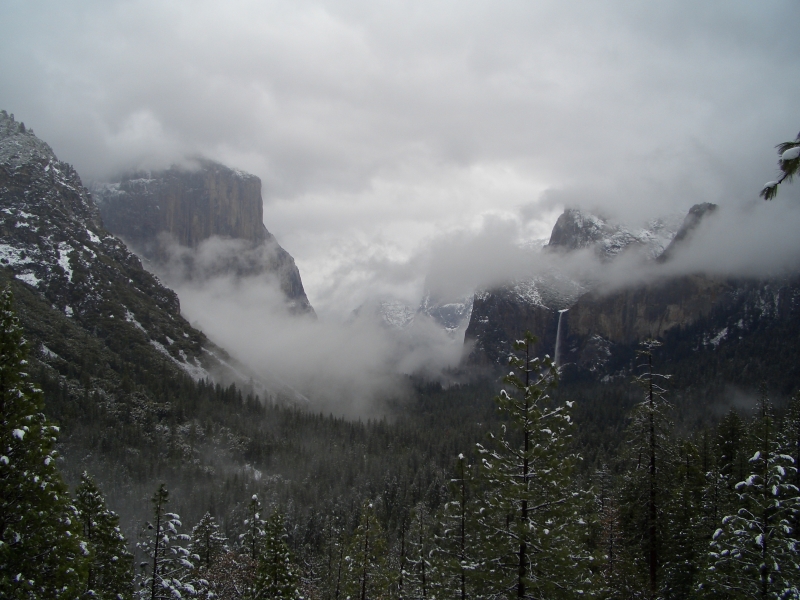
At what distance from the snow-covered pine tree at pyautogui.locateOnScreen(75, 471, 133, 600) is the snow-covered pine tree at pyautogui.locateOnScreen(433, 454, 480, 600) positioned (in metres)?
19.0

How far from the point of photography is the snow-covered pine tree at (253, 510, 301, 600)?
34.5 meters

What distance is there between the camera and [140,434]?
6004 inches

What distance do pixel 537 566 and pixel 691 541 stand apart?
2074cm

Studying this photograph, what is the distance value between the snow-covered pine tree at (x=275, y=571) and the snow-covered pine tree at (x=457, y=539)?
1324 cm

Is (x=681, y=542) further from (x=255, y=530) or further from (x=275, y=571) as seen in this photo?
(x=255, y=530)

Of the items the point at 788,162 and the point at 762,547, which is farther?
the point at 762,547

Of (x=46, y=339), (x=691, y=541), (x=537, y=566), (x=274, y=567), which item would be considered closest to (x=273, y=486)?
(x=46, y=339)

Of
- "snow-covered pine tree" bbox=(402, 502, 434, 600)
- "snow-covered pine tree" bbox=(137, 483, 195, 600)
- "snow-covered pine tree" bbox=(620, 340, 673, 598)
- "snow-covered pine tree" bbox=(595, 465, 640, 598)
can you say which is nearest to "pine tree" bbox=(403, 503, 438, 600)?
"snow-covered pine tree" bbox=(402, 502, 434, 600)

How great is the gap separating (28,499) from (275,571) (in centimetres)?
2023

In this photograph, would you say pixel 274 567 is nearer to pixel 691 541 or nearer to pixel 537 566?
pixel 537 566

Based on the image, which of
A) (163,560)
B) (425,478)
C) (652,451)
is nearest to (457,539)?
(652,451)

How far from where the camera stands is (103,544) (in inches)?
1254

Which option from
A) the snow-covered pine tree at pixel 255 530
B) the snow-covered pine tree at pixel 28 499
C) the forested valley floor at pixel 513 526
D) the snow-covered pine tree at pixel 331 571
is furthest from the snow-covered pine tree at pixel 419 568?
→ the snow-covered pine tree at pixel 28 499

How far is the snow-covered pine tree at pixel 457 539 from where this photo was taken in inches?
862
